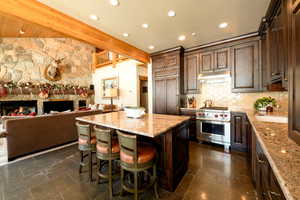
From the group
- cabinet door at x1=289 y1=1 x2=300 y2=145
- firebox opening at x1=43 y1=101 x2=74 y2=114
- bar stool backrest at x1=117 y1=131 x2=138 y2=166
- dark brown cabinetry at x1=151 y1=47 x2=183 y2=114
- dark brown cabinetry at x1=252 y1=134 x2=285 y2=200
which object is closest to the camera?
dark brown cabinetry at x1=252 y1=134 x2=285 y2=200

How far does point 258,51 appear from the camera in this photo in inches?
108

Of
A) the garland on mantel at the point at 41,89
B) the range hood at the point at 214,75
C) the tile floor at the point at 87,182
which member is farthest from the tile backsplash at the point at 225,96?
the garland on mantel at the point at 41,89

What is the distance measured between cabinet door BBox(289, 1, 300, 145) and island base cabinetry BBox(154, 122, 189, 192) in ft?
3.66

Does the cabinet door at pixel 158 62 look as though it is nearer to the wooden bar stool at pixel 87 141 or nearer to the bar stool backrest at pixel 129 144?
the wooden bar stool at pixel 87 141

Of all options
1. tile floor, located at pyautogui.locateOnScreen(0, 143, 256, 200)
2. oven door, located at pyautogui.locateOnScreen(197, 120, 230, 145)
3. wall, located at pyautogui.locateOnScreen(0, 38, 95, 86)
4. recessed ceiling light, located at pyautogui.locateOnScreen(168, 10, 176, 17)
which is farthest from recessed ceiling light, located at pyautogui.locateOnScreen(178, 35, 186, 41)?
wall, located at pyautogui.locateOnScreen(0, 38, 95, 86)

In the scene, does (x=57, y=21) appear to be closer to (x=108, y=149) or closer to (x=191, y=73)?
(x=108, y=149)

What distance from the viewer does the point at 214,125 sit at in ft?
10.1

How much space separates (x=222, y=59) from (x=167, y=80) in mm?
1563

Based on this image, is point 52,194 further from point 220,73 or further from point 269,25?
point 269,25

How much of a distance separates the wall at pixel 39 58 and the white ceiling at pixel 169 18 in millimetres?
5029

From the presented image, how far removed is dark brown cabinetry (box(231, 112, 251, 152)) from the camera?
2726 millimetres

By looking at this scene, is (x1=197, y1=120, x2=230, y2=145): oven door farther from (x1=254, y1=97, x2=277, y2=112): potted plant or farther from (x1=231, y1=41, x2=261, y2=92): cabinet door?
(x1=231, y1=41, x2=261, y2=92): cabinet door

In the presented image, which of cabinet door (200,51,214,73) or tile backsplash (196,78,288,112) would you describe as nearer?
tile backsplash (196,78,288,112)

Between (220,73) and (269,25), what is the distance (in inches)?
48.9
